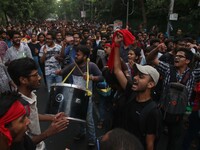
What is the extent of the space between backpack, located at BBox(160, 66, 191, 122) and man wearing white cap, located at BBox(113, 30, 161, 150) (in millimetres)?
990

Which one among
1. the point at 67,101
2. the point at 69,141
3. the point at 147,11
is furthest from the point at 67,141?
the point at 147,11

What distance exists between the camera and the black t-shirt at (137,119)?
102 inches

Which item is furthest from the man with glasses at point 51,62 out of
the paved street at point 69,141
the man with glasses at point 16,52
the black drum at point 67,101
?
the black drum at point 67,101

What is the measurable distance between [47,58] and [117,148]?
534 centimetres

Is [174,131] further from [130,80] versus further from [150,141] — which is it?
[150,141]

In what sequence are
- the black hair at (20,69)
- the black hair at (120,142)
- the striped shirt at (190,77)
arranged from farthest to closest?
the striped shirt at (190,77) → the black hair at (20,69) → the black hair at (120,142)

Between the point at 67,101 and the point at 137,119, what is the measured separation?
1.15m

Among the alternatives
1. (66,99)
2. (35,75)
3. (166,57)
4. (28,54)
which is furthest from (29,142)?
(28,54)

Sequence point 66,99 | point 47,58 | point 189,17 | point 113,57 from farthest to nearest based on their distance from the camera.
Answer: point 189,17
point 47,58
point 66,99
point 113,57

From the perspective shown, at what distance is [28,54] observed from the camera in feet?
22.3

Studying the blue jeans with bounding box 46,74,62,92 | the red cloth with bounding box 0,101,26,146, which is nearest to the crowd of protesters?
the blue jeans with bounding box 46,74,62,92

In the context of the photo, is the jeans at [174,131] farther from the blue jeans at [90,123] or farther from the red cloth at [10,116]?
the red cloth at [10,116]

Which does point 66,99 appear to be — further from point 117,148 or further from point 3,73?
point 117,148

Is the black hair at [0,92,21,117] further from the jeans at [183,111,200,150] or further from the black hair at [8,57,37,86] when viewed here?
the jeans at [183,111,200,150]
